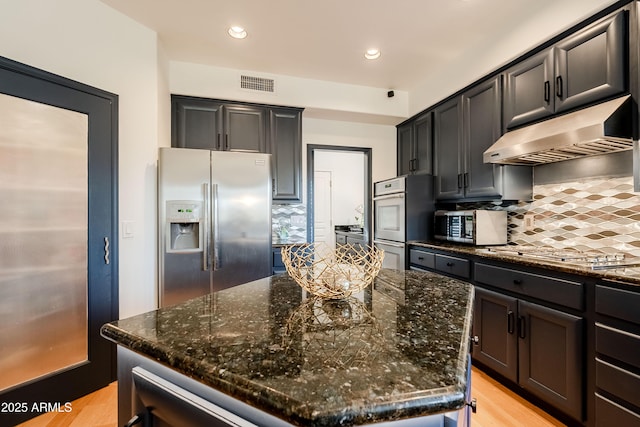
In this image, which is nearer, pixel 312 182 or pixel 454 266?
pixel 454 266

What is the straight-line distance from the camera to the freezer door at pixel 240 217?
102 inches

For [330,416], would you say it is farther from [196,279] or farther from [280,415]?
[196,279]

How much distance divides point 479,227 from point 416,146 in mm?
1451

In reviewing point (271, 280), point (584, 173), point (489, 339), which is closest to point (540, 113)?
point (584, 173)

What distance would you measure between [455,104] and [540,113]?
95cm

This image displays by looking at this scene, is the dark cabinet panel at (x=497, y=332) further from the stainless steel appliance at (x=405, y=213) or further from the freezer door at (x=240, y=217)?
the freezer door at (x=240, y=217)

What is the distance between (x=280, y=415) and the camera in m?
0.49

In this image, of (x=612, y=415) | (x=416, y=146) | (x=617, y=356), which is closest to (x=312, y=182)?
(x=416, y=146)

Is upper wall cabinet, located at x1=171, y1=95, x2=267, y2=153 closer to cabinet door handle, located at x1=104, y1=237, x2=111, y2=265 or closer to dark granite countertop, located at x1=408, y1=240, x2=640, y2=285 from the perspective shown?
cabinet door handle, located at x1=104, y1=237, x2=111, y2=265

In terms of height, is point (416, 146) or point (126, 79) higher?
point (126, 79)

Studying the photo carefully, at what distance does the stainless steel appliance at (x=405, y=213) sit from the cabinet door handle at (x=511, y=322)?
3.98ft

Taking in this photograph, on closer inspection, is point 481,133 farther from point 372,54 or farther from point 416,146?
point 372,54

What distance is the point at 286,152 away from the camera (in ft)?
11.0

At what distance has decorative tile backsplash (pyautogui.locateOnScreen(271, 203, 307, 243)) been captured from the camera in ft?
11.7
